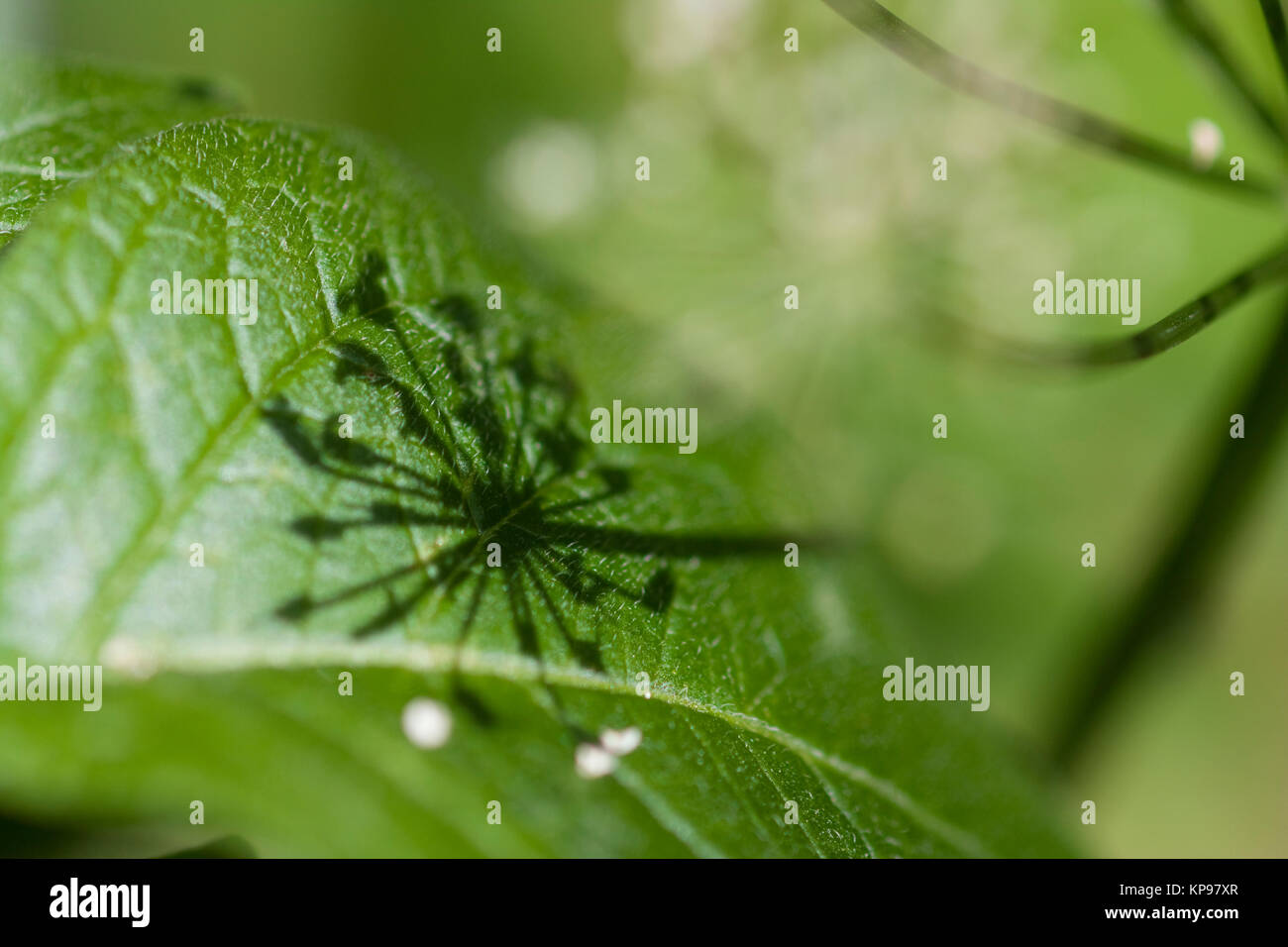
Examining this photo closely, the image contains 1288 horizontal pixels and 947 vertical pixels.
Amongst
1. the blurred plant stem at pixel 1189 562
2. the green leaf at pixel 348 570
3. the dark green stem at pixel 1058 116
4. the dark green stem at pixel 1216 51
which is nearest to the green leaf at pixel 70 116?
→ the green leaf at pixel 348 570

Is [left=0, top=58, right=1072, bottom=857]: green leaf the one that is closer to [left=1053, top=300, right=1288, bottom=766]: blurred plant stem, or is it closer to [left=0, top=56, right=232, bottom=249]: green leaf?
[left=0, top=56, right=232, bottom=249]: green leaf

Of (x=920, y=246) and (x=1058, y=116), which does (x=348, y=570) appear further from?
(x=920, y=246)

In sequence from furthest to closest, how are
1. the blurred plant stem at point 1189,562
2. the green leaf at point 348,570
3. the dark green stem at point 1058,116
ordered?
the blurred plant stem at point 1189,562, the dark green stem at point 1058,116, the green leaf at point 348,570

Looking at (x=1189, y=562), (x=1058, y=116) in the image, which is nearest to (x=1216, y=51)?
(x=1058, y=116)

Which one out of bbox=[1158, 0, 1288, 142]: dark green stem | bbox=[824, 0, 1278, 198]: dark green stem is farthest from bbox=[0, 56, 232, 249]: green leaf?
bbox=[1158, 0, 1288, 142]: dark green stem

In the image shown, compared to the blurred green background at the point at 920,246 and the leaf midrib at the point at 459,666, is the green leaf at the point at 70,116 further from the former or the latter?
the blurred green background at the point at 920,246
